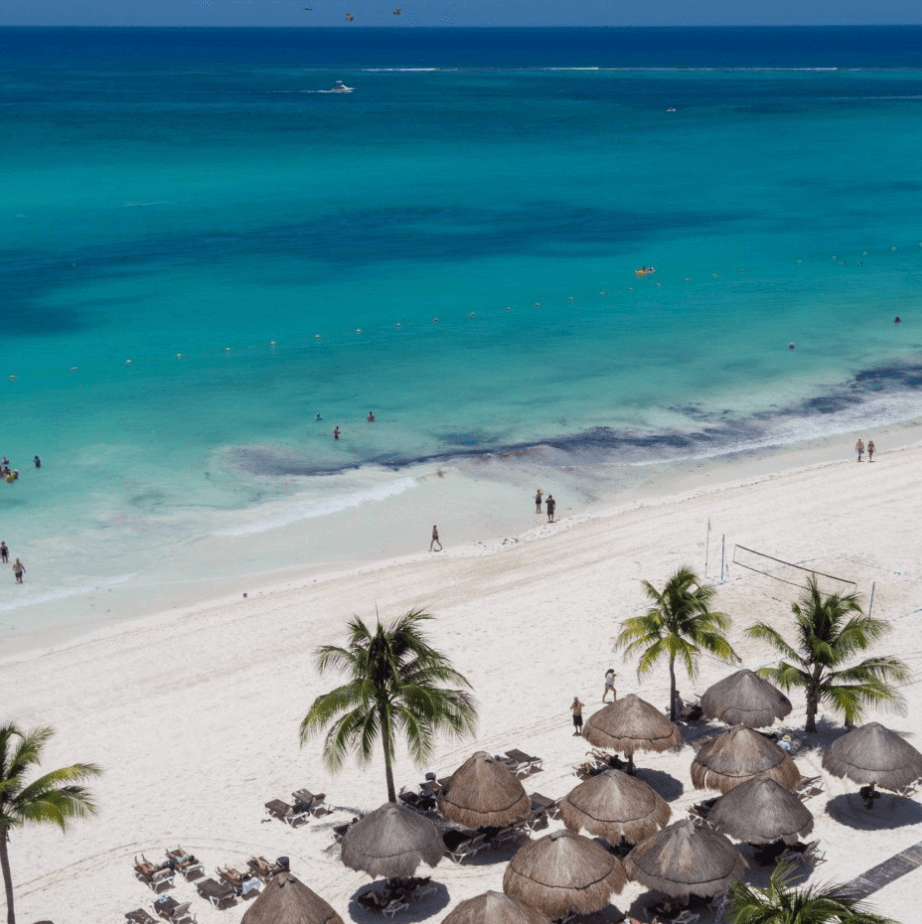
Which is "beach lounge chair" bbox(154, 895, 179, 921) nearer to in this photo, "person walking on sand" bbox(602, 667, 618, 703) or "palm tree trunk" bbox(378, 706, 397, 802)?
"palm tree trunk" bbox(378, 706, 397, 802)

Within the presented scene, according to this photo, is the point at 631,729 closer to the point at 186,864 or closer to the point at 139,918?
the point at 186,864

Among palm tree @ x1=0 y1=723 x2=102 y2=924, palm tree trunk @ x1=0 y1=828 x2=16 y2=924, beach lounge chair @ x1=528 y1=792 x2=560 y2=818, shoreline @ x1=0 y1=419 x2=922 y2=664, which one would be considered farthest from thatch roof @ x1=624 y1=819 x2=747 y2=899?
shoreline @ x1=0 y1=419 x2=922 y2=664

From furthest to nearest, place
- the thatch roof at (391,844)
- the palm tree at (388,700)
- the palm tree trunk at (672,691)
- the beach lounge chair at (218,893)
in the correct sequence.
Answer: the palm tree trunk at (672,691) < the palm tree at (388,700) < the beach lounge chair at (218,893) < the thatch roof at (391,844)

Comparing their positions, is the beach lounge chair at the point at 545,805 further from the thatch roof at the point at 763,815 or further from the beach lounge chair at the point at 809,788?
the beach lounge chair at the point at 809,788

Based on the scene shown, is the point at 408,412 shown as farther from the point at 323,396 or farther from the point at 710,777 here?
the point at 710,777

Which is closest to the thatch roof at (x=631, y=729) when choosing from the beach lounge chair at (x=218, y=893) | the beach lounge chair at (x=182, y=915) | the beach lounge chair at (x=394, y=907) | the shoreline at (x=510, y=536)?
the beach lounge chair at (x=394, y=907)

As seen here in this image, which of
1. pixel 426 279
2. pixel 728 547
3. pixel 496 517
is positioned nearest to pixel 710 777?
pixel 728 547
